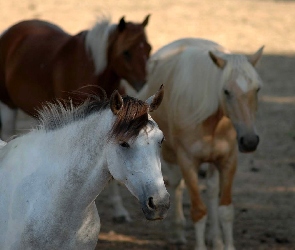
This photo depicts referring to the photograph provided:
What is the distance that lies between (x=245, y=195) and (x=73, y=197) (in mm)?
4565

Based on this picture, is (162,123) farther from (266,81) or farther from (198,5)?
(198,5)

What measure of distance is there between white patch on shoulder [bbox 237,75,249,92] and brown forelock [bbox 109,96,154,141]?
2.30m

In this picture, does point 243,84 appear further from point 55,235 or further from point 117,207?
point 55,235

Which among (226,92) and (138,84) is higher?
(226,92)

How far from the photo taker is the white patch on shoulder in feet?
21.5

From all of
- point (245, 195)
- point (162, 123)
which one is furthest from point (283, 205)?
point (162, 123)

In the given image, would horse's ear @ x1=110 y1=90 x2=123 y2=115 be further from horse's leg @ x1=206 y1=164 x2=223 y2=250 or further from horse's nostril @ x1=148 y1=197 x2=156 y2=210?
horse's leg @ x1=206 y1=164 x2=223 y2=250

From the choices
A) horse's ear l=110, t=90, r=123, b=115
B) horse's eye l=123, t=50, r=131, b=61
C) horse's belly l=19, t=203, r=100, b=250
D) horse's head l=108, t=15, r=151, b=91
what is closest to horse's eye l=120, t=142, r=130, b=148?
horse's ear l=110, t=90, r=123, b=115

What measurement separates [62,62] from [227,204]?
2.24 meters

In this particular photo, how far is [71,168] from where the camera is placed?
15.0 ft

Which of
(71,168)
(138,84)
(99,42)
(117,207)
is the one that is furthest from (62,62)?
(71,168)

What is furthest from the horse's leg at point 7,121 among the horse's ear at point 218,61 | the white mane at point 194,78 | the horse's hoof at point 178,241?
the horse's ear at point 218,61

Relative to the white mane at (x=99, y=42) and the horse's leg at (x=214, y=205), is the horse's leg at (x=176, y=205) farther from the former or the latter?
the white mane at (x=99, y=42)

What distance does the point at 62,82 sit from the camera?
8133 mm
